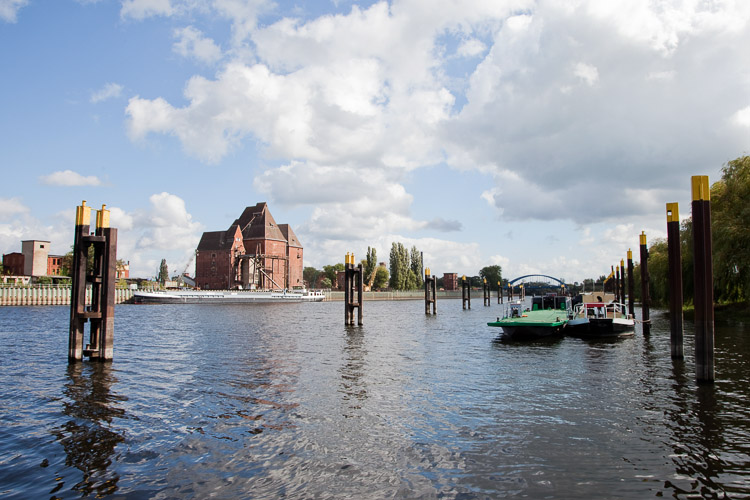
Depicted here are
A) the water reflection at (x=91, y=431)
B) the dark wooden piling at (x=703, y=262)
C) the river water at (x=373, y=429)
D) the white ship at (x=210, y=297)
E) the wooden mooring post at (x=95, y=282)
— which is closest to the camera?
the river water at (x=373, y=429)

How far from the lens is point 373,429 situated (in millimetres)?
12492

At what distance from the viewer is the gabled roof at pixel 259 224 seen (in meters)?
153

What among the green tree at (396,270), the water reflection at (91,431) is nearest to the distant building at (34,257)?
the green tree at (396,270)

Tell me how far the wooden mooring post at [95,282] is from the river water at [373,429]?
81 centimetres

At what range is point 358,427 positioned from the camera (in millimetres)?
12672

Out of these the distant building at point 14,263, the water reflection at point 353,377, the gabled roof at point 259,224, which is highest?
the gabled roof at point 259,224

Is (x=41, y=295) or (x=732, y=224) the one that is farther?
(x=41, y=295)

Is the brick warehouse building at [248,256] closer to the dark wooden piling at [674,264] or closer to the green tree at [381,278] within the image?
the green tree at [381,278]

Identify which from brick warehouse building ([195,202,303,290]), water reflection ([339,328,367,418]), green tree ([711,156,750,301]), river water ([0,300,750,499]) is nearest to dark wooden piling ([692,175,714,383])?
river water ([0,300,750,499])

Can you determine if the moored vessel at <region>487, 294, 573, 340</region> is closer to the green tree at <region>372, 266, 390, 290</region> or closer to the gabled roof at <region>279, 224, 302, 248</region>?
the gabled roof at <region>279, 224, 302, 248</region>

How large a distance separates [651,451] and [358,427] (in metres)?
6.28

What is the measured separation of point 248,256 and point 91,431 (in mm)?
136682

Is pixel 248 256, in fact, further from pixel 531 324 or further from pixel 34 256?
pixel 531 324

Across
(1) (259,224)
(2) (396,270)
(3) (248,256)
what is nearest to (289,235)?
(1) (259,224)
